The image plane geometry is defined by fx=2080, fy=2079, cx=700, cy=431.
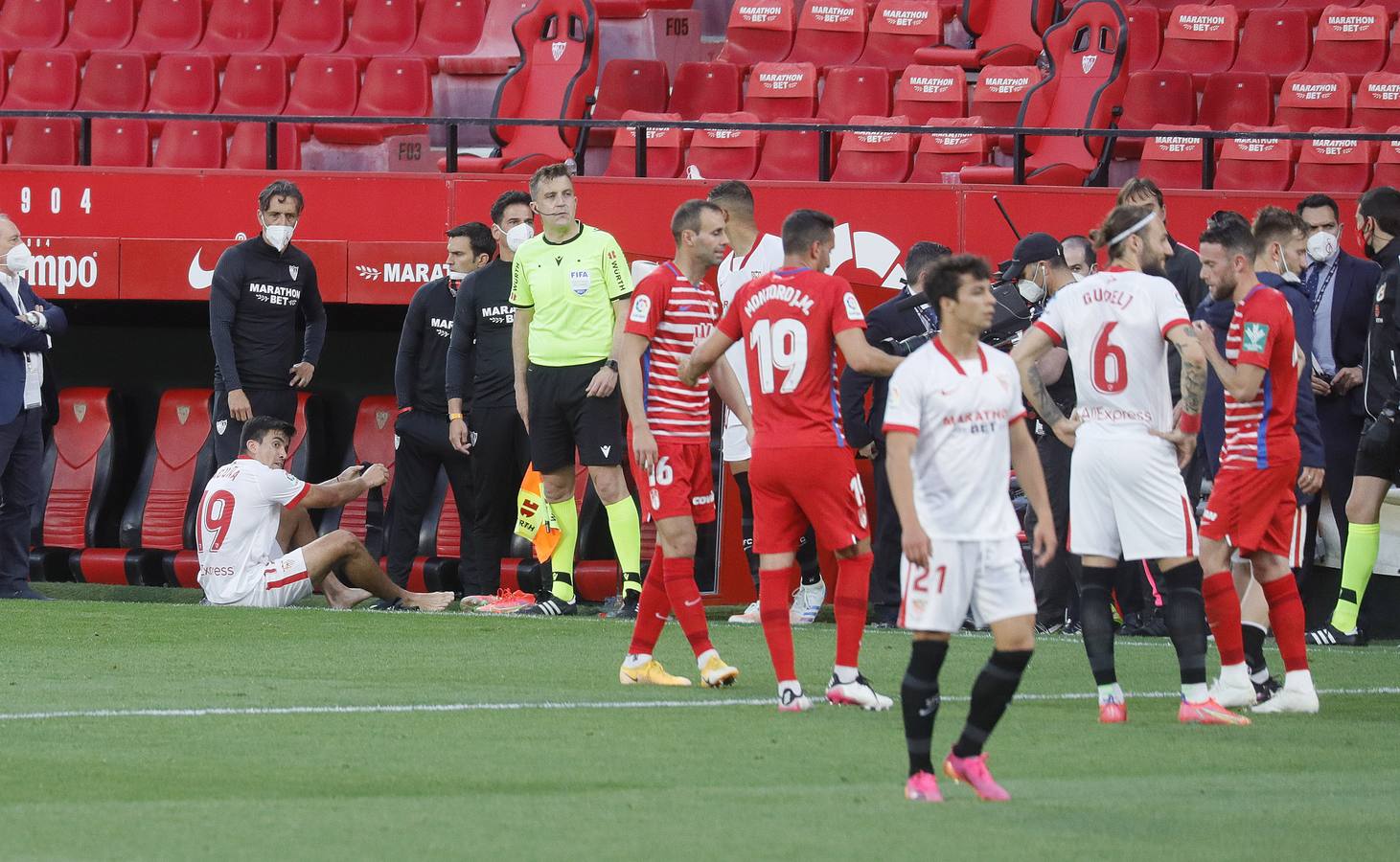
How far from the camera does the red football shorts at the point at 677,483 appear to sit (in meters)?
8.17

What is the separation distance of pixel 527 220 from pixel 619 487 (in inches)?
72.8

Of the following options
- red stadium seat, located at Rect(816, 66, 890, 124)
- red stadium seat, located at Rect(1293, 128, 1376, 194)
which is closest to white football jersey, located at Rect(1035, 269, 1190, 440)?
red stadium seat, located at Rect(1293, 128, 1376, 194)

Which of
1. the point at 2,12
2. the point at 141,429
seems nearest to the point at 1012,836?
the point at 141,429

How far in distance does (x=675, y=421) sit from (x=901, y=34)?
992 cm

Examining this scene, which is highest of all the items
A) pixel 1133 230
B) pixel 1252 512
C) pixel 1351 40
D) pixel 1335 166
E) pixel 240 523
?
pixel 1351 40

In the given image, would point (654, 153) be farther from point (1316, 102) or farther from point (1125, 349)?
point (1125, 349)

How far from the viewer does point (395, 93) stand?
17219mm

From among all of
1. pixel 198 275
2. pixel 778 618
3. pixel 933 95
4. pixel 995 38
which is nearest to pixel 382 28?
pixel 933 95

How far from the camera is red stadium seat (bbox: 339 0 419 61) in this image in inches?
719

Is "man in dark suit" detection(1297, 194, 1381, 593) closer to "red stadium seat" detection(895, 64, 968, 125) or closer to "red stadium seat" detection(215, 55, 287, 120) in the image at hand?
"red stadium seat" detection(895, 64, 968, 125)

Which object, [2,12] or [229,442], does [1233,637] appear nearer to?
[229,442]

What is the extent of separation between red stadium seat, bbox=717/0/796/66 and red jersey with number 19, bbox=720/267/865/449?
33.5ft

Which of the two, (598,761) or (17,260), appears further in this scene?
(17,260)

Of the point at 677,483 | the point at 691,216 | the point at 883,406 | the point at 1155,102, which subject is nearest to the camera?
the point at 691,216
